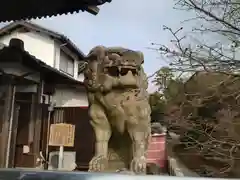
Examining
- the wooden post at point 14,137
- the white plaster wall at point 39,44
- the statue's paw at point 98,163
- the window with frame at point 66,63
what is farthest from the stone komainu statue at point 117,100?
the window with frame at point 66,63

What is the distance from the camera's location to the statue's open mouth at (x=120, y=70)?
177 inches

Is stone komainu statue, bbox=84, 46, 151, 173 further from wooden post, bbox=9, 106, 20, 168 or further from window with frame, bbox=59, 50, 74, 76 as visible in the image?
window with frame, bbox=59, 50, 74, 76

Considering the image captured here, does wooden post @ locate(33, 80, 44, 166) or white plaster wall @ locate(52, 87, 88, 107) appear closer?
wooden post @ locate(33, 80, 44, 166)

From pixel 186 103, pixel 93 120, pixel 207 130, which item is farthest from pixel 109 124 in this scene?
pixel 207 130

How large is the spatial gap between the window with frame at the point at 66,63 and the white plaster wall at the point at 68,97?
351cm

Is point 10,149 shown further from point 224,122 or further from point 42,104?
point 224,122

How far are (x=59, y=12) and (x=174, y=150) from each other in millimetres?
5662

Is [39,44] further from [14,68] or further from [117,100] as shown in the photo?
[117,100]

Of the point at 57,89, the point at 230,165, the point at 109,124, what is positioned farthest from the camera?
the point at 57,89

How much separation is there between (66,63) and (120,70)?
35.2 feet

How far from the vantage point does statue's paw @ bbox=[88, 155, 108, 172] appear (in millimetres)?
4242

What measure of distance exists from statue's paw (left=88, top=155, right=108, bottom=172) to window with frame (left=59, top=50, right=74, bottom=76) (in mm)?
10262

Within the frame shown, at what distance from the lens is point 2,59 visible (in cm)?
775

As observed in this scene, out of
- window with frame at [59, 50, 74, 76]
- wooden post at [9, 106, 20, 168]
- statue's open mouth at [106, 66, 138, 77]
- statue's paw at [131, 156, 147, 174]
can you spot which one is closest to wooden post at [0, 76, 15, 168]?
wooden post at [9, 106, 20, 168]
